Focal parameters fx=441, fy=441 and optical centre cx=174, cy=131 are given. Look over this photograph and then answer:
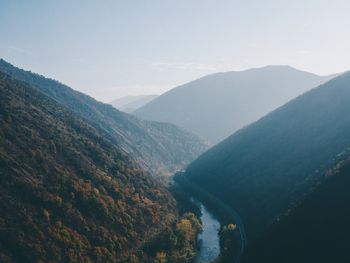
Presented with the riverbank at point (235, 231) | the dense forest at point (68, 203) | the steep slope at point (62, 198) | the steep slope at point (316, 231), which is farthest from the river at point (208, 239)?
the steep slope at point (316, 231)

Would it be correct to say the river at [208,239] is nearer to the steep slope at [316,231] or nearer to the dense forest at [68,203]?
the dense forest at [68,203]

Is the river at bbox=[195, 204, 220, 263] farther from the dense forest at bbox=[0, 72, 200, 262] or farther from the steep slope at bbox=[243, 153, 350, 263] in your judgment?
the steep slope at bbox=[243, 153, 350, 263]

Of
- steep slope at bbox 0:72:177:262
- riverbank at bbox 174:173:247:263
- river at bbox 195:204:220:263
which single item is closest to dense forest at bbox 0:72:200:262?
steep slope at bbox 0:72:177:262

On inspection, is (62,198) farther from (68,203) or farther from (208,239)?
(208,239)

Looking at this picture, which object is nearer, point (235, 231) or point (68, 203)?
point (68, 203)

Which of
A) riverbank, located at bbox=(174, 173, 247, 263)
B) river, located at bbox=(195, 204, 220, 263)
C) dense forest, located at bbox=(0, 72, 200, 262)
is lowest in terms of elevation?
river, located at bbox=(195, 204, 220, 263)

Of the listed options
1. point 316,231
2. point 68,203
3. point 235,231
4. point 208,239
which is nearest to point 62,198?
point 68,203

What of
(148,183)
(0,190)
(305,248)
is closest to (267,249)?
(305,248)
